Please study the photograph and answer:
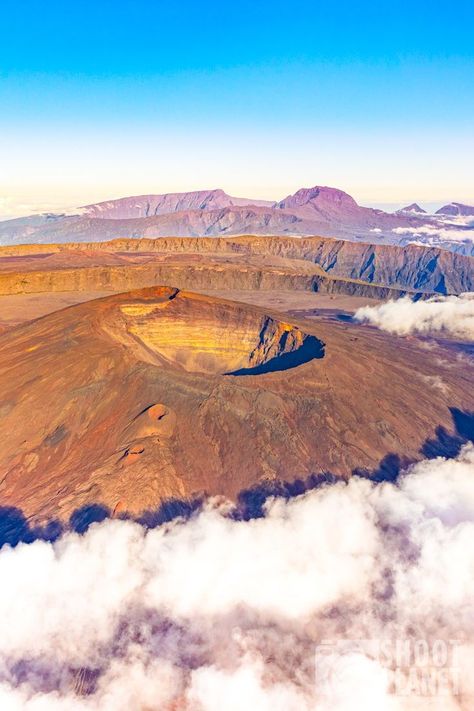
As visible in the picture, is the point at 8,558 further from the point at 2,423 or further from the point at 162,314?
the point at 162,314

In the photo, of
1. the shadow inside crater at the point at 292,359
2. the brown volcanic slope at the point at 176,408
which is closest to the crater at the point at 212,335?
the shadow inside crater at the point at 292,359

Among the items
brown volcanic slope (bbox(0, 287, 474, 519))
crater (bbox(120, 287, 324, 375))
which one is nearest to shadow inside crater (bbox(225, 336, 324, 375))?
crater (bbox(120, 287, 324, 375))

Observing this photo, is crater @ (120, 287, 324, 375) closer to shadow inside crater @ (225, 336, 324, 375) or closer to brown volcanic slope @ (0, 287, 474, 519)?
shadow inside crater @ (225, 336, 324, 375)

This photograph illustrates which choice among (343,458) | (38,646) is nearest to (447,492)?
(343,458)

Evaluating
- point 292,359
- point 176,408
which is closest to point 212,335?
point 292,359

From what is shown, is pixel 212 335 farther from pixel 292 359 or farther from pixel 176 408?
pixel 176 408
